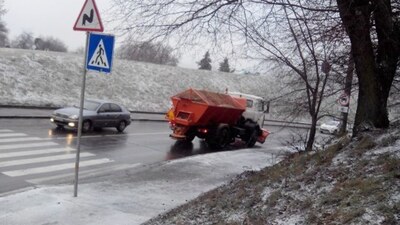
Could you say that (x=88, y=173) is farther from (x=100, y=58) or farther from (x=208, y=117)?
(x=208, y=117)

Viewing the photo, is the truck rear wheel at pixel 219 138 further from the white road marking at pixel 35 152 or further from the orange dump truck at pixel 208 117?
the white road marking at pixel 35 152

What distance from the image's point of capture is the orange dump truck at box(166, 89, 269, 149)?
64.1 ft

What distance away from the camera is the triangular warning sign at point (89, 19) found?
7750 millimetres

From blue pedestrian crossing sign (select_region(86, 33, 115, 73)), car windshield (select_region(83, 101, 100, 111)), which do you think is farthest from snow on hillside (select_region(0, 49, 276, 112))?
blue pedestrian crossing sign (select_region(86, 33, 115, 73))

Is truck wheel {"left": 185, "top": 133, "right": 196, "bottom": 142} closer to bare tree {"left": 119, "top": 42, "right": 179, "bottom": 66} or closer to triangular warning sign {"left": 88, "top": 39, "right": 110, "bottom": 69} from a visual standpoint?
triangular warning sign {"left": 88, "top": 39, "right": 110, "bottom": 69}

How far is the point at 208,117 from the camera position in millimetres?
19781

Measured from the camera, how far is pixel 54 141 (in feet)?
52.6

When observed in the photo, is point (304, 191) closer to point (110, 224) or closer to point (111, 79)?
point (110, 224)

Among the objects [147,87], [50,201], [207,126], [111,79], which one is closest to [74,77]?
[111,79]

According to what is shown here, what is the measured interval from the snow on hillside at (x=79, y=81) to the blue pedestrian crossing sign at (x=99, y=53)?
796 inches

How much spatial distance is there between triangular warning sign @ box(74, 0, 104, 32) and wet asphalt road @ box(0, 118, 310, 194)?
12.0 feet

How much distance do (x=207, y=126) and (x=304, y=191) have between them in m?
14.9

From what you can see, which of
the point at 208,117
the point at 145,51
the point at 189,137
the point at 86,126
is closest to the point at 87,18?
the point at 145,51

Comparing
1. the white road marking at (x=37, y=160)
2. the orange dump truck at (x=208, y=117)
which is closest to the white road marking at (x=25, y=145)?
the white road marking at (x=37, y=160)
